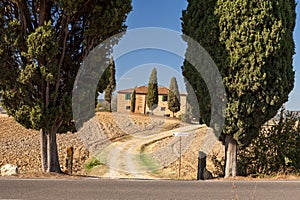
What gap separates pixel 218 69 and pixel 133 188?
3606mm

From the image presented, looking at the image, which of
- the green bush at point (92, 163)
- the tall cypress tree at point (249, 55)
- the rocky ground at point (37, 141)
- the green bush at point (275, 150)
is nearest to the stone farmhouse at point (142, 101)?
the rocky ground at point (37, 141)

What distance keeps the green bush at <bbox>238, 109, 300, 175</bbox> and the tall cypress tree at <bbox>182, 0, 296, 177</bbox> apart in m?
1.08

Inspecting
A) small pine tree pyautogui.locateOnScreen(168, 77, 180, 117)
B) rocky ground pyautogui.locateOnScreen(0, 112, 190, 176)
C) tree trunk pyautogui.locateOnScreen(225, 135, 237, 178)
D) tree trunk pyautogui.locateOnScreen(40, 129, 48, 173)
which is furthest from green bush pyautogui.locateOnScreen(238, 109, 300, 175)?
small pine tree pyautogui.locateOnScreen(168, 77, 180, 117)

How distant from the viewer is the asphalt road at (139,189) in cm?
557

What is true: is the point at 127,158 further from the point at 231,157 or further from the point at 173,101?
the point at 173,101

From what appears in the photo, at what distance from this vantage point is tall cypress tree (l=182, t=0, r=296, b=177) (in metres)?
7.55

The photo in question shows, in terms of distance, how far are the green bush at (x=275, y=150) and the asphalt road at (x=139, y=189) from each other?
1603 millimetres

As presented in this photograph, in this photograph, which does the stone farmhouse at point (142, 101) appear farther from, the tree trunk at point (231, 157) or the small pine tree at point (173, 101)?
the tree trunk at point (231, 157)

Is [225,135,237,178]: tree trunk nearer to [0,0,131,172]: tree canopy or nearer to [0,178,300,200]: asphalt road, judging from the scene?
[0,178,300,200]: asphalt road

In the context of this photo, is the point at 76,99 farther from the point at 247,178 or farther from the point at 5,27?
the point at 247,178

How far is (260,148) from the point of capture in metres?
9.05

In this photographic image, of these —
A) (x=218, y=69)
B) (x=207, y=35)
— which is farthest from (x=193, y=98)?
(x=207, y=35)

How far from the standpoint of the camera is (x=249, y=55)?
7.60 metres

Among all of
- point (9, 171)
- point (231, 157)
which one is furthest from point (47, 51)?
point (231, 157)
